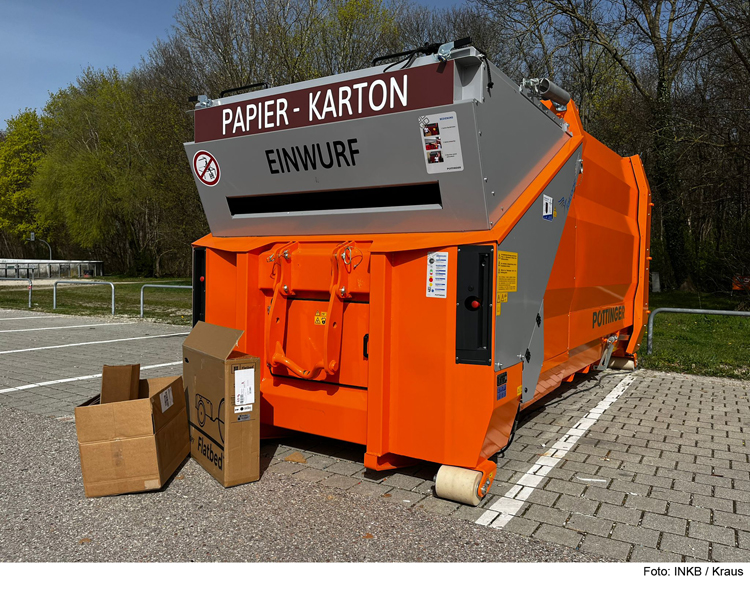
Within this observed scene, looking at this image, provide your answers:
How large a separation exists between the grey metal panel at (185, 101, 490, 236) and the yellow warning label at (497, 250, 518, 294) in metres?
0.23

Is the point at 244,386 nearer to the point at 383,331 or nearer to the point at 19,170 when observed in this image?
the point at 383,331

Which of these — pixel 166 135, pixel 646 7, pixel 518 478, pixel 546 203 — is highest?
pixel 646 7

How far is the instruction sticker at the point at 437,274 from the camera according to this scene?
360 cm

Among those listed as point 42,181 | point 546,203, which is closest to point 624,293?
point 546,203

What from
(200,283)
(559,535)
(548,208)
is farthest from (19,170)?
(559,535)

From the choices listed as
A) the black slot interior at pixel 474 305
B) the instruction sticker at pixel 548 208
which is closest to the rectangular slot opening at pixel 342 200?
the black slot interior at pixel 474 305

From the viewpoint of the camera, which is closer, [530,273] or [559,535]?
[559,535]

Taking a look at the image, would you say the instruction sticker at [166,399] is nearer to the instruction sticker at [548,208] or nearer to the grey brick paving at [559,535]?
the grey brick paving at [559,535]

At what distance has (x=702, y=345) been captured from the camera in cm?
1016

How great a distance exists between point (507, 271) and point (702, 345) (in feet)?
26.8

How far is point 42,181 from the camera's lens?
124 ft

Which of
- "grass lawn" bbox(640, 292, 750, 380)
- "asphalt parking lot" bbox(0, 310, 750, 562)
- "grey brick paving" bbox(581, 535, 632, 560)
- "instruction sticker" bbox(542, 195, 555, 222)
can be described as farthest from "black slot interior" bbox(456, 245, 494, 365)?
"grass lawn" bbox(640, 292, 750, 380)

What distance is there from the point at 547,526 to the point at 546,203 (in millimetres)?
2092

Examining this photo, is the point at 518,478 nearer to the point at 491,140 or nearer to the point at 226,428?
the point at 226,428
